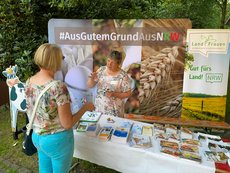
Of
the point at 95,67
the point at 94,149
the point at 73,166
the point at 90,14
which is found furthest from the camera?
the point at 90,14

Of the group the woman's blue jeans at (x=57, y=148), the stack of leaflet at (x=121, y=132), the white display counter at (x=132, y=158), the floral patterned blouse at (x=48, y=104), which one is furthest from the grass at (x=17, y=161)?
the floral patterned blouse at (x=48, y=104)

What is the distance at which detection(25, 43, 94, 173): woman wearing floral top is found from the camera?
6.85 feet

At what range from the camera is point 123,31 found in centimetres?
376

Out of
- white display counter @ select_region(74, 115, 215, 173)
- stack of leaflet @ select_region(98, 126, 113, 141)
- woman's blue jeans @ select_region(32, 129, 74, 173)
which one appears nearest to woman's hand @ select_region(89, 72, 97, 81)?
stack of leaflet @ select_region(98, 126, 113, 141)

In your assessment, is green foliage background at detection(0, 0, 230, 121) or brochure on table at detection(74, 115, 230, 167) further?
green foliage background at detection(0, 0, 230, 121)

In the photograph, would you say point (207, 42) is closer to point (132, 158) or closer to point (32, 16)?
point (132, 158)

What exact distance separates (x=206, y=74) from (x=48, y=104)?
256 cm

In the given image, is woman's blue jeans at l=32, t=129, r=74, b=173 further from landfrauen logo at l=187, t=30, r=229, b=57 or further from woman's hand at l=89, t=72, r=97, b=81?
landfrauen logo at l=187, t=30, r=229, b=57

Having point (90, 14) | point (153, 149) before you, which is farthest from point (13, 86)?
point (153, 149)

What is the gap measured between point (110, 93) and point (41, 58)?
190 cm

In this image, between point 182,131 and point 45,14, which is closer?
point 182,131

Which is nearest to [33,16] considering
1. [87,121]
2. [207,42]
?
[87,121]

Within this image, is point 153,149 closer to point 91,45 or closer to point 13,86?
point 91,45

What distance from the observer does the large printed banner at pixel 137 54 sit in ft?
12.2
